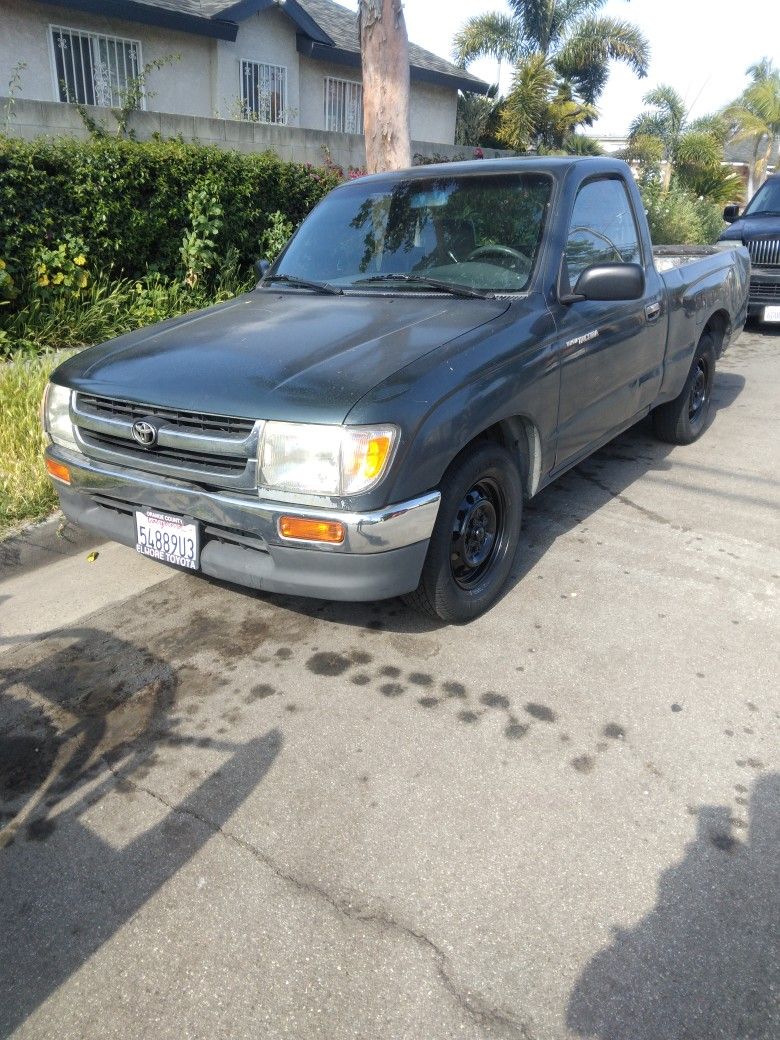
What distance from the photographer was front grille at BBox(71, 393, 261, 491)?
2.98m

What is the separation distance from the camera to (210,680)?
3.26 metres

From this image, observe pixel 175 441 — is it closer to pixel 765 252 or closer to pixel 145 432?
pixel 145 432

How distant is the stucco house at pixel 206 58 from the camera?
13.0 m

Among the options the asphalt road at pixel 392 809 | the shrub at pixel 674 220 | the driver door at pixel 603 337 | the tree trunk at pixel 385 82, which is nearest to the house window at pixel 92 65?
the tree trunk at pixel 385 82

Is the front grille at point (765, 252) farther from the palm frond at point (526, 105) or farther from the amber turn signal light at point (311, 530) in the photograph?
the palm frond at point (526, 105)

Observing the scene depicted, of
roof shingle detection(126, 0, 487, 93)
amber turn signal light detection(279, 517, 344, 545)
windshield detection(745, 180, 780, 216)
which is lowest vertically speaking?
amber turn signal light detection(279, 517, 344, 545)

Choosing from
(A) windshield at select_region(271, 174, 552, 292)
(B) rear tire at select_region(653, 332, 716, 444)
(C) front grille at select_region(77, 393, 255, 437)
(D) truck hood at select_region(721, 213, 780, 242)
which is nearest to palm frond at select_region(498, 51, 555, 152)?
(D) truck hood at select_region(721, 213, 780, 242)

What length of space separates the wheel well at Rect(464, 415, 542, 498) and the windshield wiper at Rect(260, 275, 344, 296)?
42.7 inches

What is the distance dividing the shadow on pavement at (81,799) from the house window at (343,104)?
56.3ft

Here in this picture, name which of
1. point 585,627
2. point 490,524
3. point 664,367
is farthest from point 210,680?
point 664,367

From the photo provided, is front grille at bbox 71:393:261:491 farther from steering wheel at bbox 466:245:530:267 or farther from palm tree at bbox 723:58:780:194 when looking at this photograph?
palm tree at bbox 723:58:780:194

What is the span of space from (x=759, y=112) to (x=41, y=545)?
39153mm

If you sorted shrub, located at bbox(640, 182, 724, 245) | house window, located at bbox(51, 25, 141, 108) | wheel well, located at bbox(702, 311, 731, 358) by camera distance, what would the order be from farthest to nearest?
shrub, located at bbox(640, 182, 724, 245)
house window, located at bbox(51, 25, 141, 108)
wheel well, located at bbox(702, 311, 731, 358)

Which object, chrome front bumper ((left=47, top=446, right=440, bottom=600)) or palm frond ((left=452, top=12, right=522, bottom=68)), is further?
palm frond ((left=452, top=12, right=522, bottom=68))
